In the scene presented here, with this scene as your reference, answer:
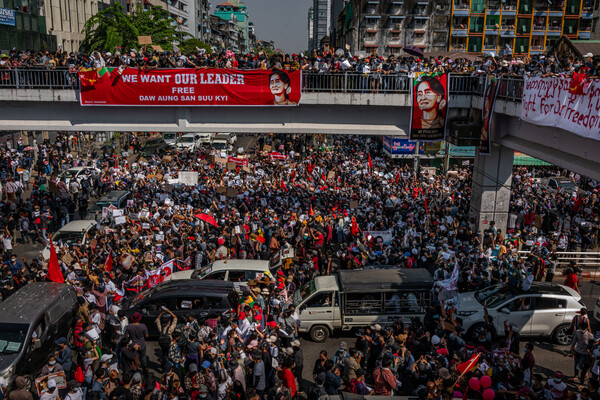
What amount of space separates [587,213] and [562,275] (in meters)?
6.43

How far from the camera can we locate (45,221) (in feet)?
72.7

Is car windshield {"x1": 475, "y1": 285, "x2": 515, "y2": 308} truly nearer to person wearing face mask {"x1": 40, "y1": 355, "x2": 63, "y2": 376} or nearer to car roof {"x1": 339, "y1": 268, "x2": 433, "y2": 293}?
car roof {"x1": 339, "y1": 268, "x2": 433, "y2": 293}

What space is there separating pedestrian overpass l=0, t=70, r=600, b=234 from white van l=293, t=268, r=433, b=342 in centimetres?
867

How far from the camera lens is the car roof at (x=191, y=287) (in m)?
13.5

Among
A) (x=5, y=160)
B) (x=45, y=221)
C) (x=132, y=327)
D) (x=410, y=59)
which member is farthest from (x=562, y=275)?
(x=5, y=160)

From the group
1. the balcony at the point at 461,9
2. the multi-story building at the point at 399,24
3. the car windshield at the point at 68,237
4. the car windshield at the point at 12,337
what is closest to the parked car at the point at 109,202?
the car windshield at the point at 68,237

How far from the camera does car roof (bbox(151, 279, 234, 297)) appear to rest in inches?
530

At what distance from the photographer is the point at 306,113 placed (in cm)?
2134

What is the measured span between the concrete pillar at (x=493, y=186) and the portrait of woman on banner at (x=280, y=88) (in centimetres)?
770

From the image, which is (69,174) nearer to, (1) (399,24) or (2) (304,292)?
(2) (304,292)

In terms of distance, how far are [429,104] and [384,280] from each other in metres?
9.35

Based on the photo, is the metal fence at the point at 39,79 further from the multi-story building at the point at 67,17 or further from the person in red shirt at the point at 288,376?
the multi-story building at the point at 67,17

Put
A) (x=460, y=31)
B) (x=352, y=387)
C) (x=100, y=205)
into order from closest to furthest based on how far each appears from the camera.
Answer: (x=352, y=387) < (x=100, y=205) < (x=460, y=31)

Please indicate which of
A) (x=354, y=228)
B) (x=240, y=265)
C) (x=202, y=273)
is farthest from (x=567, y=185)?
(x=202, y=273)
